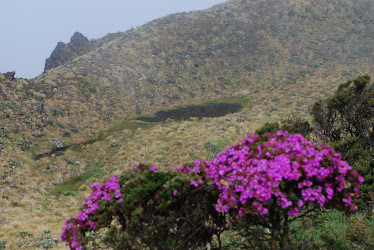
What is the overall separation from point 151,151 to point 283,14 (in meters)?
50.4

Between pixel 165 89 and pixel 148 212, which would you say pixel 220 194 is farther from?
pixel 165 89

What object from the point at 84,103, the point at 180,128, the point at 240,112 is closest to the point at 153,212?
the point at 180,128

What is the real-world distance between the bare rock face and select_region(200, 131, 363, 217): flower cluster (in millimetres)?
57998

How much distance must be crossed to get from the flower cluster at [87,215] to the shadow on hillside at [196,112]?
80.1 ft

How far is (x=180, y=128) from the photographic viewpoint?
2578 cm

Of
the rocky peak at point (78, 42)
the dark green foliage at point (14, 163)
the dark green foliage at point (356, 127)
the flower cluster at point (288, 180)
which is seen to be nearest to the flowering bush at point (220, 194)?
the flower cluster at point (288, 180)

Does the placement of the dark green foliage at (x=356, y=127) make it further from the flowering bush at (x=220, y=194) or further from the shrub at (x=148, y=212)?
the shrub at (x=148, y=212)

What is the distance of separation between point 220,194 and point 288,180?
4.04ft

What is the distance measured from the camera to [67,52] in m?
55.2

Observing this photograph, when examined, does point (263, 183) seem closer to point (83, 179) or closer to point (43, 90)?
point (83, 179)

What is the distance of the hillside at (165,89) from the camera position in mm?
18250

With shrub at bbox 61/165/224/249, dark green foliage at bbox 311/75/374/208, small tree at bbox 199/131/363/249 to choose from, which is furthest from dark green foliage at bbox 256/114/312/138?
shrub at bbox 61/165/224/249

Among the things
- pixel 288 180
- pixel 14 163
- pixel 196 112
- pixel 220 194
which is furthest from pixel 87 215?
pixel 196 112

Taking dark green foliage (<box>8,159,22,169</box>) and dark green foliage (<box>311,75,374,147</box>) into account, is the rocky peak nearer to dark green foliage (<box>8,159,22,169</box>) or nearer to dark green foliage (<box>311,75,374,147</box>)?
dark green foliage (<box>8,159,22,169</box>)
